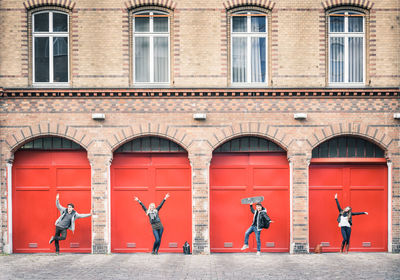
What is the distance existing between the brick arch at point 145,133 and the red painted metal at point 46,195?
117 cm

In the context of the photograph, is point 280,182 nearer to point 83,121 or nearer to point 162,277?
point 162,277

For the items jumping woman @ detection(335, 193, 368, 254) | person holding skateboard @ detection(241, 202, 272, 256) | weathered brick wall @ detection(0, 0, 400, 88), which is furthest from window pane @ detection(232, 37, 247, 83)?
jumping woman @ detection(335, 193, 368, 254)

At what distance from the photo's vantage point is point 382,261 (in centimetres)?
1030

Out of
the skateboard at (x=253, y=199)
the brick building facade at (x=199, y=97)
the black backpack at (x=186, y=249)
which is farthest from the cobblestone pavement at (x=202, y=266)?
the skateboard at (x=253, y=199)

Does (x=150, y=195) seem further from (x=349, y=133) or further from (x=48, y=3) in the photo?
(x=48, y=3)

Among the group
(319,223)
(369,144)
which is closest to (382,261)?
(319,223)

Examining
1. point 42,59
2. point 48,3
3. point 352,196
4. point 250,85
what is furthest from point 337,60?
point 42,59

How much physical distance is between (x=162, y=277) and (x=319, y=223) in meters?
5.30

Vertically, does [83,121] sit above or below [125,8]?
below

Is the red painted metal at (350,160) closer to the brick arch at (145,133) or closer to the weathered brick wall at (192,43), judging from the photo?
the weathered brick wall at (192,43)

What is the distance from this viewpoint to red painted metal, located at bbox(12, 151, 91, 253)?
11516mm

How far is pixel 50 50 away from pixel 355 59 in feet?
30.2

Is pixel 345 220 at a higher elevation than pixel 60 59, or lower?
lower

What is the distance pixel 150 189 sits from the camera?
11.6 meters
